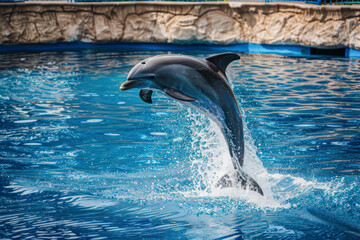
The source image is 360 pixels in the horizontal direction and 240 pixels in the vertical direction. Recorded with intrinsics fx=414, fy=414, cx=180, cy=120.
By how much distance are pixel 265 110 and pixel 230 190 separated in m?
2.84

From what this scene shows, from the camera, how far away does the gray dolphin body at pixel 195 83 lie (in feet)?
8.78

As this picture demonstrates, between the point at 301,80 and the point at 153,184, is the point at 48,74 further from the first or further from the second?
the point at 153,184

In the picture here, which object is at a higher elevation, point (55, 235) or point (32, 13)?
point (32, 13)

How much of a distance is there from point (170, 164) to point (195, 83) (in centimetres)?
173

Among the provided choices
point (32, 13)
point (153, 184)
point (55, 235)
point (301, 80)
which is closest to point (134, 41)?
point (32, 13)

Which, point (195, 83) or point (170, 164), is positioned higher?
point (195, 83)

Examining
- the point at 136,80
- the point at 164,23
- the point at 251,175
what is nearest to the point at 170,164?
the point at 251,175

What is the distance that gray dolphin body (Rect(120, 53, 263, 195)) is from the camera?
2.68 meters

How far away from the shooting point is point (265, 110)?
6.11 metres

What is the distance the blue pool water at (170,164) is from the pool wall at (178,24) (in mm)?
3424

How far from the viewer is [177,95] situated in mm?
2680

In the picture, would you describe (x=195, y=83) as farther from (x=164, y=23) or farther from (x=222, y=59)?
(x=164, y=23)

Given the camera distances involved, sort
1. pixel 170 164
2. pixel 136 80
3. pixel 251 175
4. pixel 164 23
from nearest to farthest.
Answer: pixel 136 80 → pixel 251 175 → pixel 170 164 → pixel 164 23

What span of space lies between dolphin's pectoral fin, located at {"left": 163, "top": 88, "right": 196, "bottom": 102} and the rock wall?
8.87 metres
